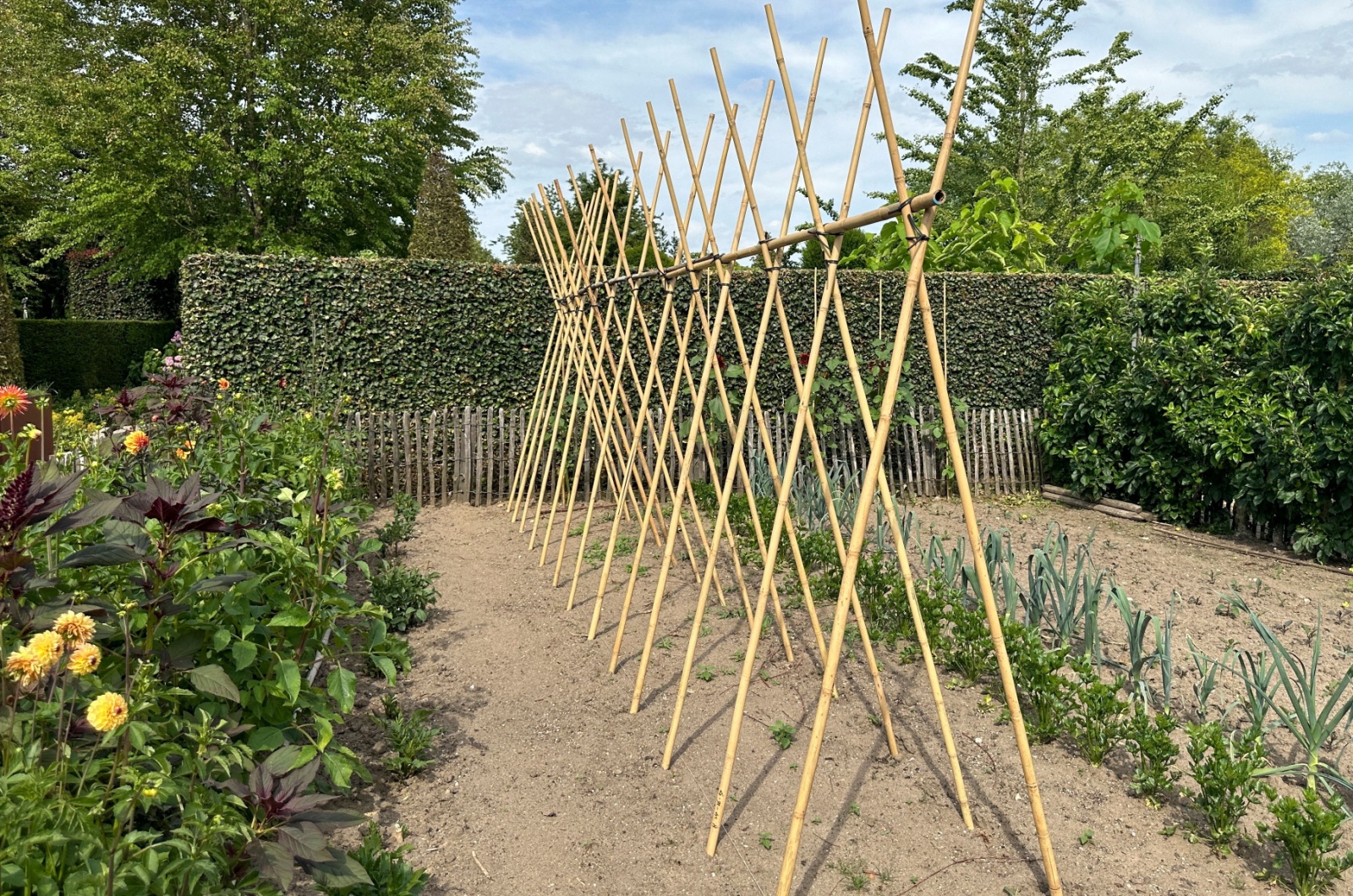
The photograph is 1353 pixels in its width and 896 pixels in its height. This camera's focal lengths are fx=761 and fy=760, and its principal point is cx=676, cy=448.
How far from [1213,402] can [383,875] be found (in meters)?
6.72

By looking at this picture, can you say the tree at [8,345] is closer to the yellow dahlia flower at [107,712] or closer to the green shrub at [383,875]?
the green shrub at [383,875]

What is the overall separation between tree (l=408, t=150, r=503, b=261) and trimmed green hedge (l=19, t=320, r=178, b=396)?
755 cm

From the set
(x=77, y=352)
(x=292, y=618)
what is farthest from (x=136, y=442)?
(x=77, y=352)

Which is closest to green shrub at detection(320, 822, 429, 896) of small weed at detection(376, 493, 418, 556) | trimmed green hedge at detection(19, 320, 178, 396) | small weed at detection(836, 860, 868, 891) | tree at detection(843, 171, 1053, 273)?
small weed at detection(836, 860, 868, 891)

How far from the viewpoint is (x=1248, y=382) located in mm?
5957

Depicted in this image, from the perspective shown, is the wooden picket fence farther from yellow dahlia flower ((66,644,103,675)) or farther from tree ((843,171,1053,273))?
yellow dahlia flower ((66,644,103,675))

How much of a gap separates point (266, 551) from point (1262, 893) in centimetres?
313

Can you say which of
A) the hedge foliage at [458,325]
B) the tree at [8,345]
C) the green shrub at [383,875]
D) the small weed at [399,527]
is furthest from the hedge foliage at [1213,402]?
the tree at [8,345]

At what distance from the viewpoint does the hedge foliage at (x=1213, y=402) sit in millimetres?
5398

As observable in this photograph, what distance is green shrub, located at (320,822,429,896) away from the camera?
1.92m

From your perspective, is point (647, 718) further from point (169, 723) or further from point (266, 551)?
point (169, 723)

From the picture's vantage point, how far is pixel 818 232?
253 cm

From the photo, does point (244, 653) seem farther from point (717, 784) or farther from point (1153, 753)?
point (1153, 753)

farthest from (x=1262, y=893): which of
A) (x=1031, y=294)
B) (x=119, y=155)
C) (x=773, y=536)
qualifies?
(x=119, y=155)
